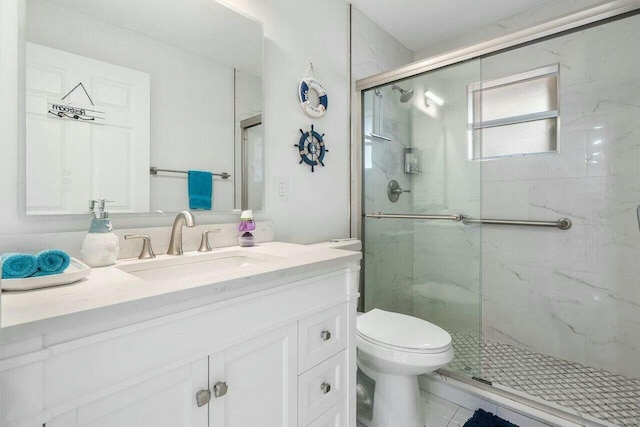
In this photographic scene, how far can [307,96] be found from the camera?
5.87 ft

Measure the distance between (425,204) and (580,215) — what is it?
99 cm

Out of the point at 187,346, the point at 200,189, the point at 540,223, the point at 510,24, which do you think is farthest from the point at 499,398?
the point at 510,24

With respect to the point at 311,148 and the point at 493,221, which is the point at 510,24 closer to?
the point at 493,221

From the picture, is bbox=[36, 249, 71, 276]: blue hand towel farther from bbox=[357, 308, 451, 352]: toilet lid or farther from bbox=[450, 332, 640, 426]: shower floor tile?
bbox=[450, 332, 640, 426]: shower floor tile

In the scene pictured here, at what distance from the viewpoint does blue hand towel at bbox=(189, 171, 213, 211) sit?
1305 mm

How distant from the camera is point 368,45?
7.55ft

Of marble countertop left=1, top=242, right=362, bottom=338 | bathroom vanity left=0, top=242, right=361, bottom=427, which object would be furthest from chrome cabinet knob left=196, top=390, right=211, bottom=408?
marble countertop left=1, top=242, right=362, bottom=338

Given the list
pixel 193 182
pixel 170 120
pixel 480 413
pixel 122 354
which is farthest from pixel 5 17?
pixel 480 413

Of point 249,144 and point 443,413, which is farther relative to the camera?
point 443,413

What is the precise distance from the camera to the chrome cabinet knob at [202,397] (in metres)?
0.73

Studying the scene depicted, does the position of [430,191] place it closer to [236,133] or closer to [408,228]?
[408,228]

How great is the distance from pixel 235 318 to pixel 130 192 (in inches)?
A: 25.5

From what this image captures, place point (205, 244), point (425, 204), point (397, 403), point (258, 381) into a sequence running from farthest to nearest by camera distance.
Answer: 1. point (425, 204)
2. point (397, 403)
3. point (205, 244)
4. point (258, 381)

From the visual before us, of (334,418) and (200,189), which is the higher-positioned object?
(200,189)
